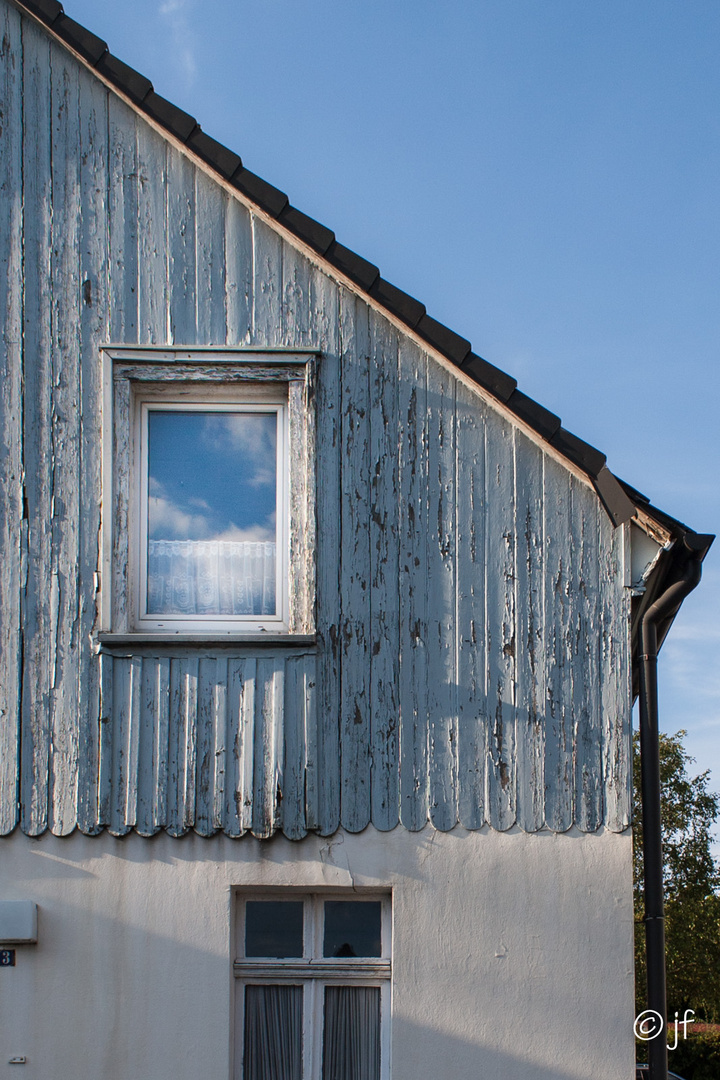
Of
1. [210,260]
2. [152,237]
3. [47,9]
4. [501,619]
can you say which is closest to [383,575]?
[501,619]

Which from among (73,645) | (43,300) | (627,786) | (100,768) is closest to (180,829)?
(100,768)

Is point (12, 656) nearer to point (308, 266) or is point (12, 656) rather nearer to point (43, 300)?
point (43, 300)

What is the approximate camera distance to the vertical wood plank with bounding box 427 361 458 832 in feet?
18.7

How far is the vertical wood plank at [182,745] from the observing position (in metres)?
5.62

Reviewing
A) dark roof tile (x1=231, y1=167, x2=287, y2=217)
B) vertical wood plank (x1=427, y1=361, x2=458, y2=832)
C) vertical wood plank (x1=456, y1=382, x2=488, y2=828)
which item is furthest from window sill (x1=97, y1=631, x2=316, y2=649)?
dark roof tile (x1=231, y1=167, x2=287, y2=217)

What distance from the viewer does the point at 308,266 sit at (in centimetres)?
623

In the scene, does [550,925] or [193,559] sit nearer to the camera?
[550,925]

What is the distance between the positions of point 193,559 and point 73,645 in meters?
0.80

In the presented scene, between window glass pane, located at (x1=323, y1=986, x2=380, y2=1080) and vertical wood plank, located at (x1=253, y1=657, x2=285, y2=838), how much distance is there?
0.95m

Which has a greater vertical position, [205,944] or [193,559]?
[193,559]

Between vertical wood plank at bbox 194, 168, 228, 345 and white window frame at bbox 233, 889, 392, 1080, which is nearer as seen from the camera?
white window frame at bbox 233, 889, 392, 1080

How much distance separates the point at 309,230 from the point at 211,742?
2.85 meters

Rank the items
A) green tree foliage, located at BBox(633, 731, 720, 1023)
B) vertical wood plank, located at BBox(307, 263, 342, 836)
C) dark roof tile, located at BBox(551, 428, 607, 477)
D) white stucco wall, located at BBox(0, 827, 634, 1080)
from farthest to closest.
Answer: green tree foliage, located at BBox(633, 731, 720, 1023), dark roof tile, located at BBox(551, 428, 607, 477), vertical wood plank, located at BBox(307, 263, 342, 836), white stucco wall, located at BBox(0, 827, 634, 1080)

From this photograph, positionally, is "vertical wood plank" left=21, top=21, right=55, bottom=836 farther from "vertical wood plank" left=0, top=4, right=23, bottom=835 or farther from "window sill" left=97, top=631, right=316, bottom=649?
"window sill" left=97, top=631, right=316, bottom=649
